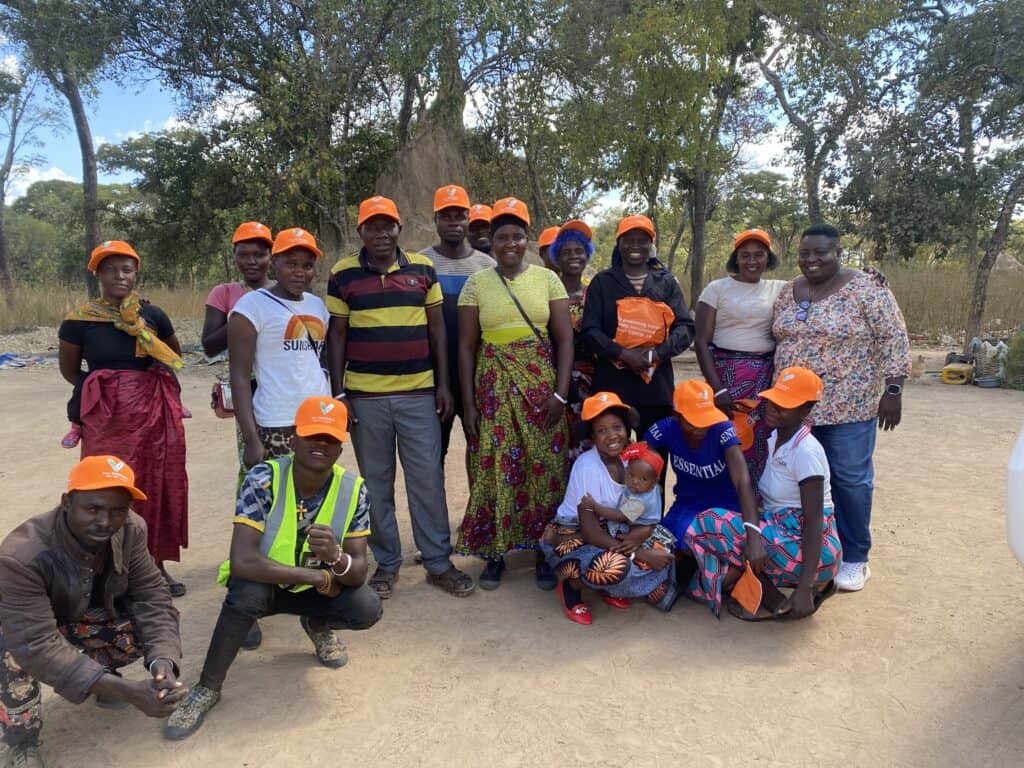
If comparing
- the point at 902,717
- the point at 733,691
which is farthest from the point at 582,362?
the point at 902,717

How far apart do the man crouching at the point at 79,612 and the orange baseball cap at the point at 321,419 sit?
1.85ft

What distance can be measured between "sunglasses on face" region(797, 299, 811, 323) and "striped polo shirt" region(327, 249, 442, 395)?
1757 mm

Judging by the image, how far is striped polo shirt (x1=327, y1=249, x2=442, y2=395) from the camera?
336 centimetres

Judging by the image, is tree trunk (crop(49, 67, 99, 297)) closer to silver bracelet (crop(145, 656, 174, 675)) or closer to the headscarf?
the headscarf

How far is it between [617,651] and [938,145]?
33.8 ft

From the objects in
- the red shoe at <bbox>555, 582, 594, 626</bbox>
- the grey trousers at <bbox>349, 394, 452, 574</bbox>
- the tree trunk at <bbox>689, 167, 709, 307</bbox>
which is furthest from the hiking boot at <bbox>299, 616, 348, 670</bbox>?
the tree trunk at <bbox>689, 167, 709, 307</bbox>

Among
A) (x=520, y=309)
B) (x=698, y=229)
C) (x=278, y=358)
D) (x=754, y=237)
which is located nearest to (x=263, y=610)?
(x=278, y=358)

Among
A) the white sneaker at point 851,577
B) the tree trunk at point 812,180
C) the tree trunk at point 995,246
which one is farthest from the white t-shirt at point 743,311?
the tree trunk at point 812,180

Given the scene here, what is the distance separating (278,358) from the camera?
3135 millimetres

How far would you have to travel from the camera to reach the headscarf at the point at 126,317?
3289 mm

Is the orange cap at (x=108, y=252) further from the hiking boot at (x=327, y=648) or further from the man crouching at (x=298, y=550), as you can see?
the hiking boot at (x=327, y=648)

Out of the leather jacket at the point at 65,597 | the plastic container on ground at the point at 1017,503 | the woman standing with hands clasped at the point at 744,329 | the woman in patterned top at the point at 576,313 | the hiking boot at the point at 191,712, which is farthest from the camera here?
the woman in patterned top at the point at 576,313

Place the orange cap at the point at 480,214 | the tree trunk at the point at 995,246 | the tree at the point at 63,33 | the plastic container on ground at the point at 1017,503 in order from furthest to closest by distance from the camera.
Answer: the tree at the point at 63,33 → the tree trunk at the point at 995,246 → the orange cap at the point at 480,214 → the plastic container on ground at the point at 1017,503

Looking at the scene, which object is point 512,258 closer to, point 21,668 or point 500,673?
point 500,673
